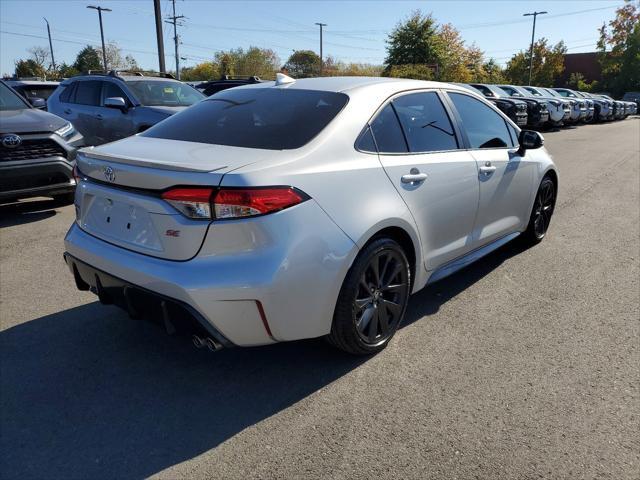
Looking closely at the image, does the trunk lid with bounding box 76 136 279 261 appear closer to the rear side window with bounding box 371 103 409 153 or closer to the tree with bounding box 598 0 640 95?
the rear side window with bounding box 371 103 409 153

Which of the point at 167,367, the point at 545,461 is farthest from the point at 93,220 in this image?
the point at 545,461

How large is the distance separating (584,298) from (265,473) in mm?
3050

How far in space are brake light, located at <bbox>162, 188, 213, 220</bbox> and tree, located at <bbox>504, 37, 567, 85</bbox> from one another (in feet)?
206

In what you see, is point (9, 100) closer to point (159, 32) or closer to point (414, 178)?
point (414, 178)

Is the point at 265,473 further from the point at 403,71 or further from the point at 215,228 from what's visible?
the point at 403,71

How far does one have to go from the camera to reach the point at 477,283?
14.6ft

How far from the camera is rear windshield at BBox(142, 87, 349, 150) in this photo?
3.01 m

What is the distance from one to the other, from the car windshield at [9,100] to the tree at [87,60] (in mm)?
68028

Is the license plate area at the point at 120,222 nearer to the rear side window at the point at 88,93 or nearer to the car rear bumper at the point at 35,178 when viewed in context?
the car rear bumper at the point at 35,178

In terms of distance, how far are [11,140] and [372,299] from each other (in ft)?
16.1

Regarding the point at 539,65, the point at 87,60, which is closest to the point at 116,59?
the point at 87,60

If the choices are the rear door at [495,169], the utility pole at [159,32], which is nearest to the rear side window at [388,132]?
the rear door at [495,169]

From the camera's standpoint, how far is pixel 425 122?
144 inches

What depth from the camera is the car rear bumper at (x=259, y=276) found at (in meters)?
2.45
